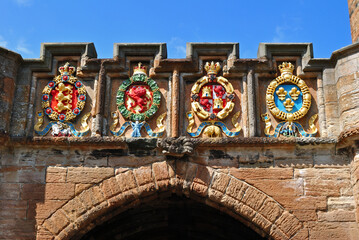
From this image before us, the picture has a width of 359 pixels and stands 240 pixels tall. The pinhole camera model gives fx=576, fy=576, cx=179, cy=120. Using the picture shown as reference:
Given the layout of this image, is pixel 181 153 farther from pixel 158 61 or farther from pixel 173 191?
pixel 158 61

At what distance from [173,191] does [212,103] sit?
137cm

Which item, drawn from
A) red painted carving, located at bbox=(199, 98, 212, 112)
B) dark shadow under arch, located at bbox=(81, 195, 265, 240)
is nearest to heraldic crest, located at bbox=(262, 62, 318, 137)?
red painted carving, located at bbox=(199, 98, 212, 112)

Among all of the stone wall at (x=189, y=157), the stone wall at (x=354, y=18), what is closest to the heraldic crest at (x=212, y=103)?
the stone wall at (x=189, y=157)

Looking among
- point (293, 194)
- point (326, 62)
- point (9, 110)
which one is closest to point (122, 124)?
point (9, 110)

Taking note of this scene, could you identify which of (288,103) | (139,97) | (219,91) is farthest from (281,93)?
(139,97)

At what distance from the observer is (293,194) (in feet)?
25.1

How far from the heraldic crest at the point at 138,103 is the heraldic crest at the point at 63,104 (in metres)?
0.50

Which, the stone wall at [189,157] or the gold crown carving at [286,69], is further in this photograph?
the gold crown carving at [286,69]

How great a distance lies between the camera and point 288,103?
26.7 ft

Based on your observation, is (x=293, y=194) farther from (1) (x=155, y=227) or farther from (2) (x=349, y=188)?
(1) (x=155, y=227)

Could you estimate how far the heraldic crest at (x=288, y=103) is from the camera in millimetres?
8000

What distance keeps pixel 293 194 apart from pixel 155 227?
3.77m

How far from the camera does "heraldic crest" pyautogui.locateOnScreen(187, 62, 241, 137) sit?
8047 mm

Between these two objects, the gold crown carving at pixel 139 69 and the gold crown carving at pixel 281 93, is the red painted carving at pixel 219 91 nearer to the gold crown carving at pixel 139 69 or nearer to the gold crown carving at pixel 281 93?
the gold crown carving at pixel 281 93
